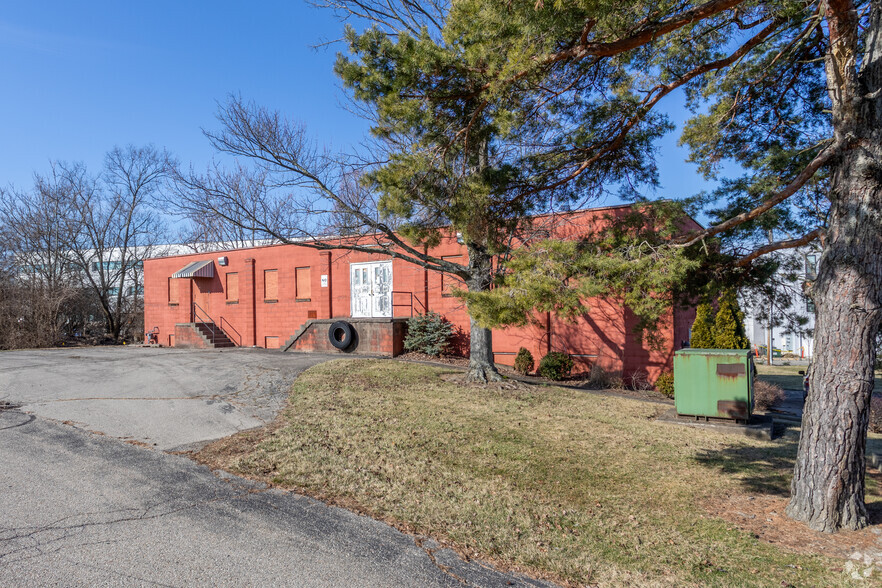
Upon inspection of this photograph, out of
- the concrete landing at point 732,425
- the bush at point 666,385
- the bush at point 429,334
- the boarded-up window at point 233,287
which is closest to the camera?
the concrete landing at point 732,425

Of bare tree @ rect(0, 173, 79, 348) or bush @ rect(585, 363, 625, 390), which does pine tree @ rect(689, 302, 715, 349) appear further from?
bare tree @ rect(0, 173, 79, 348)

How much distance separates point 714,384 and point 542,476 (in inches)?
182

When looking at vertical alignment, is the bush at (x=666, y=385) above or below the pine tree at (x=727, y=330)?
below

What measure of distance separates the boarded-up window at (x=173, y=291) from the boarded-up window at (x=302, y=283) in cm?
717

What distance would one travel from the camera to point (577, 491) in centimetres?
546

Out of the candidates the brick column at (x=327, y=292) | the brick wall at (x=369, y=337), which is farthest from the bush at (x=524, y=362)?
the brick column at (x=327, y=292)

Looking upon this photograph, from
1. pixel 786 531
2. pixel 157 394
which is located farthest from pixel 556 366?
pixel 786 531

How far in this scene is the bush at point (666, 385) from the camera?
12.1m

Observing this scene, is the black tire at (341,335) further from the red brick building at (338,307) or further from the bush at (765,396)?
the bush at (765,396)

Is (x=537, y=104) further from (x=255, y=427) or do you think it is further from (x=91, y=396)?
(x=91, y=396)

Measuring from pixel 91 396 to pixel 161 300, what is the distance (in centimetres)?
1597

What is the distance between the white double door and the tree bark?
14053mm

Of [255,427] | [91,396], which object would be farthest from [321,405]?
[91,396]

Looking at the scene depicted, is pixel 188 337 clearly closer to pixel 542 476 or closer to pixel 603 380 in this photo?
pixel 603 380
